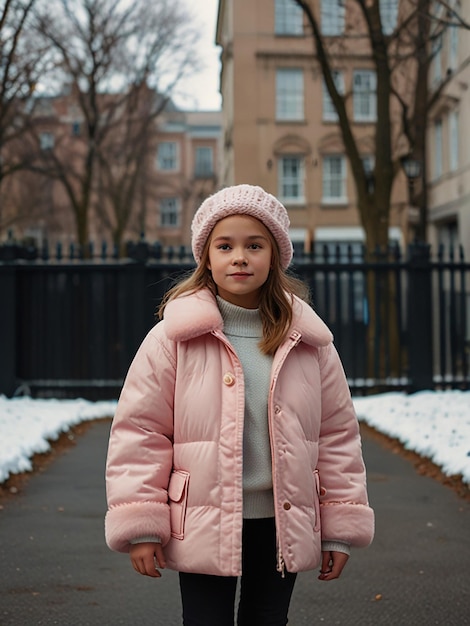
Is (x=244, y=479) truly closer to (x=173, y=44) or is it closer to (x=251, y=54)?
(x=173, y=44)

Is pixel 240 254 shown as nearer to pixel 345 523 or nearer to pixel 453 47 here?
pixel 345 523

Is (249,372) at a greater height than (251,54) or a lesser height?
lesser

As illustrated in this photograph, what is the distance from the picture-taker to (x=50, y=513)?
584 cm

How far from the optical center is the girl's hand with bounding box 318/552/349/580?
243cm

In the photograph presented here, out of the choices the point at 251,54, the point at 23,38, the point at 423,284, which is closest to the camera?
the point at 423,284

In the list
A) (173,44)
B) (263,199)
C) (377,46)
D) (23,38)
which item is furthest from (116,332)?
(173,44)

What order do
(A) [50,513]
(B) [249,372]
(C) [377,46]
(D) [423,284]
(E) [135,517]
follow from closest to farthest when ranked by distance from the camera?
(E) [135,517] < (B) [249,372] < (A) [50,513] < (D) [423,284] < (C) [377,46]

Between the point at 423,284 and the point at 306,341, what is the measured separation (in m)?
8.55

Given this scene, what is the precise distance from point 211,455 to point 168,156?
5624 cm

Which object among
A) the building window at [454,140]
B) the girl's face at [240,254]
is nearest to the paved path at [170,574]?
the girl's face at [240,254]

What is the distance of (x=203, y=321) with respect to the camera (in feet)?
7.88

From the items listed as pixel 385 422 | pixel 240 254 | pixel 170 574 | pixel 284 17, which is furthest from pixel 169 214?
pixel 240 254

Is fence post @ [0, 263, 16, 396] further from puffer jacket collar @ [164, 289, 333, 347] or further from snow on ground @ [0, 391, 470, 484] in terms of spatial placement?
puffer jacket collar @ [164, 289, 333, 347]

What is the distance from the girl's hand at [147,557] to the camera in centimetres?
231
